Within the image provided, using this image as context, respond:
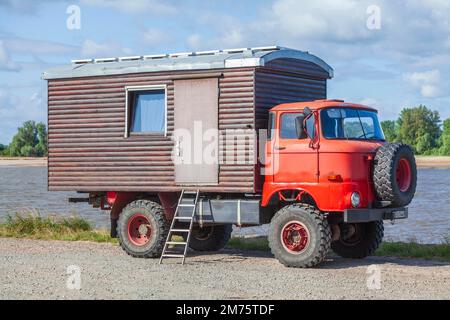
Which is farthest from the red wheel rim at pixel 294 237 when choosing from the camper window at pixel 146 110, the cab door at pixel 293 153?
the camper window at pixel 146 110

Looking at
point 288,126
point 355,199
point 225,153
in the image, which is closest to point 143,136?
point 225,153

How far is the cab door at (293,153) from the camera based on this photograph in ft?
46.2

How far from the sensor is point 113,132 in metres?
16.4

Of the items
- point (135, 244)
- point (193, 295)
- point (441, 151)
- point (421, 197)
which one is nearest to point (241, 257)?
point (135, 244)

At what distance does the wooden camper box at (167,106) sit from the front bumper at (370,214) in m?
1.88

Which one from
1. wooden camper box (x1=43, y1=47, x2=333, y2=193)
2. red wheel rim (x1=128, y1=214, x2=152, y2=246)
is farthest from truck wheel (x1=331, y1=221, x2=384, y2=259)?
red wheel rim (x1=128, y1=214, x2=152, y2=246)

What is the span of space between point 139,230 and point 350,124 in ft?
15.1

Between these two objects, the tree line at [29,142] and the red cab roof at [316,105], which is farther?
the tree line at [29,142]

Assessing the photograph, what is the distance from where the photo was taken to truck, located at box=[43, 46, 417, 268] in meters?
14.0

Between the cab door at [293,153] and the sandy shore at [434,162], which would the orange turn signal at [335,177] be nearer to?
the cab door at [293,153]

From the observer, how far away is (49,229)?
19.7 m

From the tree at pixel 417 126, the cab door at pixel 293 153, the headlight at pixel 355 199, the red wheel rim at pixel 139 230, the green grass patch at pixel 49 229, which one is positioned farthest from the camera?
the tree at pixel 417 126

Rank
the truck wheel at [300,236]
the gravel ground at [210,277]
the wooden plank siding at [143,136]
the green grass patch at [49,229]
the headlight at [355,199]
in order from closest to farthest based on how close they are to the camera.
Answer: the gravel ground at [210,277] < the headlight at [355,199] < the truck wheel at [300,236] < the wooden plank siding at [143,136] < the green grass patch at [49,229]
